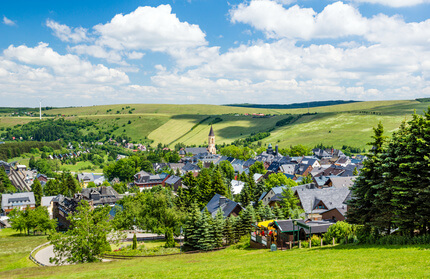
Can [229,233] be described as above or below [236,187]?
above

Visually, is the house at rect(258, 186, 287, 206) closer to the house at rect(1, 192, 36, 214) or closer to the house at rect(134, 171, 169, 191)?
the house at rect(134, 171, 169, 191)

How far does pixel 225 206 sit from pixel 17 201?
262ft

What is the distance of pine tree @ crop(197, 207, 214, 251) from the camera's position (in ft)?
152

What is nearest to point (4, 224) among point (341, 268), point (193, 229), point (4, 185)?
point (4, 185)

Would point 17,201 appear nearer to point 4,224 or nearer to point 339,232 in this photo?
point 4,224

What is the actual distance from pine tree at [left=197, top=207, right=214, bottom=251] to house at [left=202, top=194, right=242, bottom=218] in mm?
11662

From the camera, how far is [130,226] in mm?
69500

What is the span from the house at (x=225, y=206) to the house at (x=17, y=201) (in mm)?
72061

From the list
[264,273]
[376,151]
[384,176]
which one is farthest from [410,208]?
[264,273]

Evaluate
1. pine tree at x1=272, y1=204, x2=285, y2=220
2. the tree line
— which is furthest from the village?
the tree line

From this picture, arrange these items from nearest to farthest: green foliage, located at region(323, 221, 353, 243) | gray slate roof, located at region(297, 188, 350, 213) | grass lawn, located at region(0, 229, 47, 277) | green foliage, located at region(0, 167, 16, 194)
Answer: green foliage, located at region(323, 221, 353, 243) < grass lawn, located at region(0, 229, 47, 277) < gray slate roof, located at region(297, 188, 350, 213) < green foliage, located at region(0, 167, 16, 194)

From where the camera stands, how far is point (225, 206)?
207 feet

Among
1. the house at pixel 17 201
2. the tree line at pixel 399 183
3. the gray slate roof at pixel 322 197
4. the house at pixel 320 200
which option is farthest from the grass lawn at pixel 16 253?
the gray slate roof at pixel 322 197

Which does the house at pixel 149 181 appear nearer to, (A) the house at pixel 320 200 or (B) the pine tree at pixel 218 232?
(A) the house at pixel 320 200
